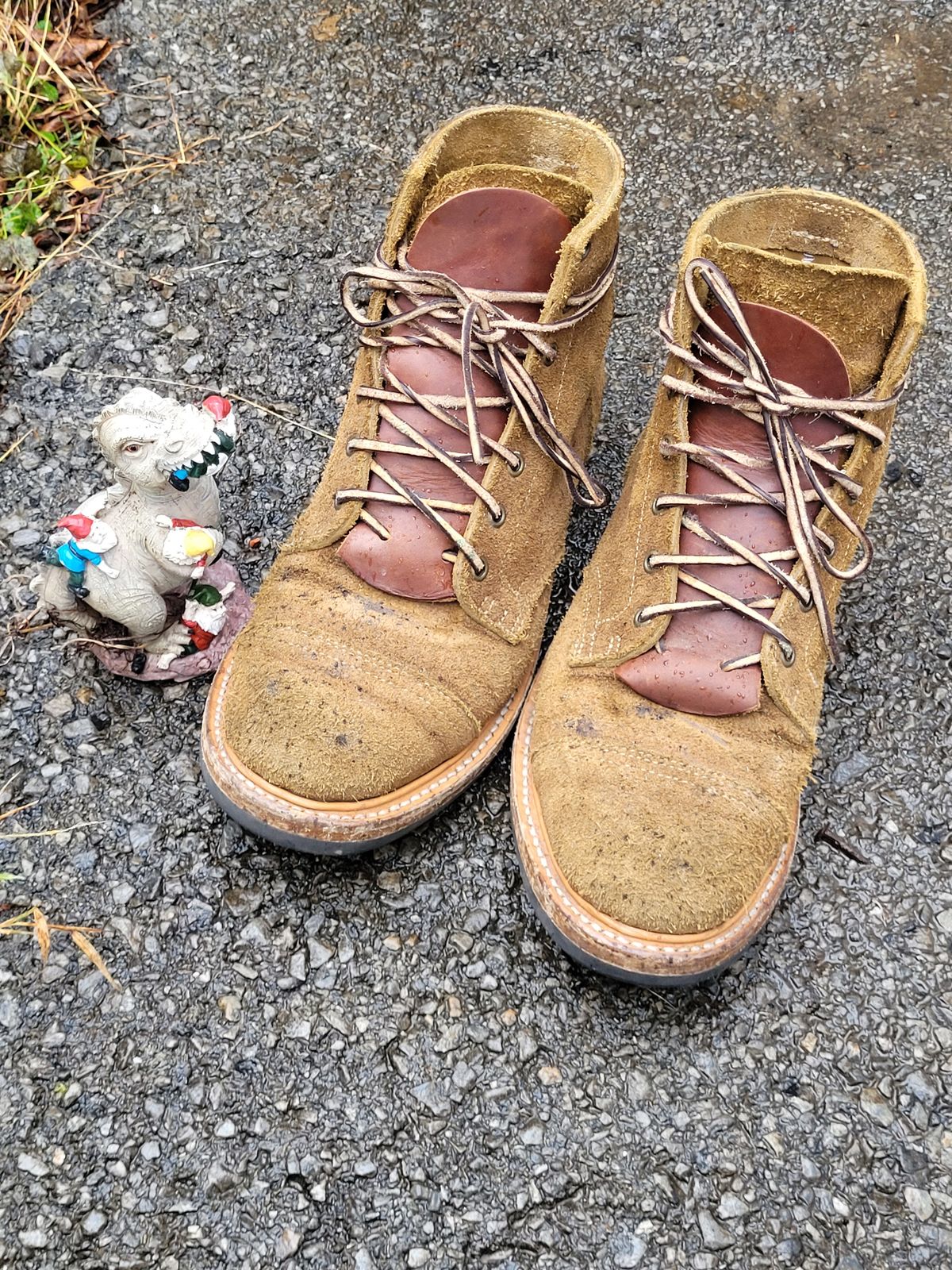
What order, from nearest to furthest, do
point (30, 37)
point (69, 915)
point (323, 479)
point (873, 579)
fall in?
point (69, 915) → point (323, 479) → point (873, 579) → point (30, 37)

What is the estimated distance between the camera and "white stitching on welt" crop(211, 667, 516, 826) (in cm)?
147

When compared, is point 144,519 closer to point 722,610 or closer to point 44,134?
point 722,610

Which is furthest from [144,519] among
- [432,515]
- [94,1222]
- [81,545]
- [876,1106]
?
[876,1106]

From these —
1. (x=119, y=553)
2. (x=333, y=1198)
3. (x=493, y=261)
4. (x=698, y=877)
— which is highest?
(x=493, y=261)

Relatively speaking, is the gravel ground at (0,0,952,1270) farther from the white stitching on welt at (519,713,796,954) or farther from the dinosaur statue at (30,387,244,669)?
the dinosaur statue at (30,387,244,669)

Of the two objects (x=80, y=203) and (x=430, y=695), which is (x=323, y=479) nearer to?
(x=430, y=695)

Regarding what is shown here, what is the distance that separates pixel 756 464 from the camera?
1.56 meters

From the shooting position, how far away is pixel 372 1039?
1518 mm

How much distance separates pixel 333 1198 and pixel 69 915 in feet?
1.97

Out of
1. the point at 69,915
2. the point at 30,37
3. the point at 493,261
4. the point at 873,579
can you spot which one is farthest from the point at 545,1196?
the point at 30,37

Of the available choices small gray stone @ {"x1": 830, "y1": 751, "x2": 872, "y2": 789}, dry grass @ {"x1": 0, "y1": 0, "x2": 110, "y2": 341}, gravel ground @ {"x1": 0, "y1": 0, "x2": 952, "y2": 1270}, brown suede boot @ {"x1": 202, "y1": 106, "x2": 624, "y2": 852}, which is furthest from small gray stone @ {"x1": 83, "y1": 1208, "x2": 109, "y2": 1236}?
dry grass @ {"x1": 0, "y1": 0, "x2": 110, "y2": 341}

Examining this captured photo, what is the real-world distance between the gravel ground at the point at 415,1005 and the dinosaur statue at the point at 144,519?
0.29 metres

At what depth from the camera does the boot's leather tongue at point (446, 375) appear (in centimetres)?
159

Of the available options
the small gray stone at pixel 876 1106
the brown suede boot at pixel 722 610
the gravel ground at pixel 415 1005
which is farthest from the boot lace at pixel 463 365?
the small gray stone at pixel 876 1106
